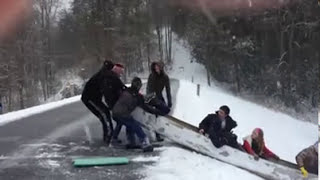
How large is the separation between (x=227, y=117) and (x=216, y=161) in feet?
2.03

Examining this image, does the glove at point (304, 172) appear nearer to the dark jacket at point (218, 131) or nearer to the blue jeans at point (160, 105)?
the dark jacket at point (218, 131)

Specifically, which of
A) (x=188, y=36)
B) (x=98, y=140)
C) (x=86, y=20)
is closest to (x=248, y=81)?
(x=188, y=36)

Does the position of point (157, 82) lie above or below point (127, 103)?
above

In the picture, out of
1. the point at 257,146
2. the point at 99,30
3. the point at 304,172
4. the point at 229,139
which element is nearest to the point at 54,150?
the point at 229,139

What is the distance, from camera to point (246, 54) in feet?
82.4

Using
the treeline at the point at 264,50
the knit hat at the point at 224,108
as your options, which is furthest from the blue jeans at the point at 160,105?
the treeline at the point at 264,50

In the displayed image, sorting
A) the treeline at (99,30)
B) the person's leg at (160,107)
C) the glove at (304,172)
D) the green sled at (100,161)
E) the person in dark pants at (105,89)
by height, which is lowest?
the glove at (304,172)

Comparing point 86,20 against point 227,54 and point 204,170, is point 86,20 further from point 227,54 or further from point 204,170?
point 227,54

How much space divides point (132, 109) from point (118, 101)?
8.0 inches

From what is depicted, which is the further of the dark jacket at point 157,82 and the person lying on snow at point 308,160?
the dark jacket at point 157,82

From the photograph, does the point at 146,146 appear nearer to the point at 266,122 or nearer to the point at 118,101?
the point at 118,101

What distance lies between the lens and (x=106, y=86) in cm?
641

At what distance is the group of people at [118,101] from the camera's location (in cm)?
621

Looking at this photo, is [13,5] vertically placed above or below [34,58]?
above
